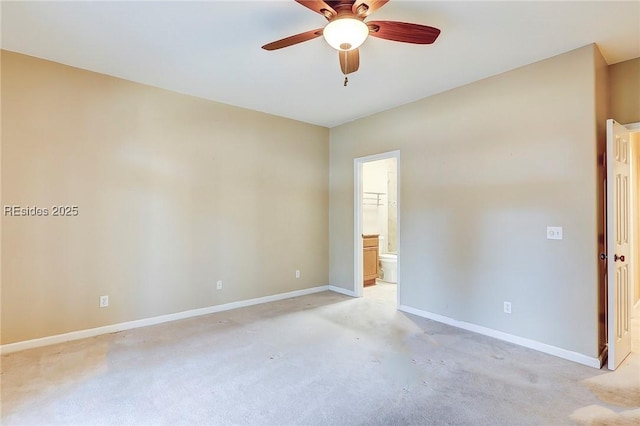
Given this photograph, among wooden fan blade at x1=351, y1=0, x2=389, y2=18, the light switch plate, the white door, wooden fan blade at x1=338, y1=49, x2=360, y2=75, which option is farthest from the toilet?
wooden fan blade at x1=351, y1=0, x2=389, y2=18

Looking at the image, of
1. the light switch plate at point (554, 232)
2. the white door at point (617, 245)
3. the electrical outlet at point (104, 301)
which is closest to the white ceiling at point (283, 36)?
the white door at point (617, 245)

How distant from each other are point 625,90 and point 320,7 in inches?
124

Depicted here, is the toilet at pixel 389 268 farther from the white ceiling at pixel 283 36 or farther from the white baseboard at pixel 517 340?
the white ceiling at pixel 283 36

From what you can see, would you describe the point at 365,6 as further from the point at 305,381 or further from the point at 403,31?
the point at 305,381

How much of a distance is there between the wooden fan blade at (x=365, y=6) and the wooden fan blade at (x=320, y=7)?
131 millimetres

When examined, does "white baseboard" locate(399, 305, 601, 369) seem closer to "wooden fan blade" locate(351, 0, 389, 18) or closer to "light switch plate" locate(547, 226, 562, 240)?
"light switch plate" locate(547, 226, 562, 240)

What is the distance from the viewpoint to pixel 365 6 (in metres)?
→ 1.92

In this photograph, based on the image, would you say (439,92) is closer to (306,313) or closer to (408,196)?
(408,196)

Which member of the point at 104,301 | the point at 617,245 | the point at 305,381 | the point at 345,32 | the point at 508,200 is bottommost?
the point at 305,381

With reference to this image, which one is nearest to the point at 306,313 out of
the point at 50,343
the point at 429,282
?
the point at 429,282

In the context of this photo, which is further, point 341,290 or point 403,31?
point 341,290

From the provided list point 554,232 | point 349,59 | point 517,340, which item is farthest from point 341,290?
point 349,59

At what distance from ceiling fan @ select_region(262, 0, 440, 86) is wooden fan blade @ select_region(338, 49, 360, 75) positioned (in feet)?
0.53

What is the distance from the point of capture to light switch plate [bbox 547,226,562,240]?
293 centimetres
